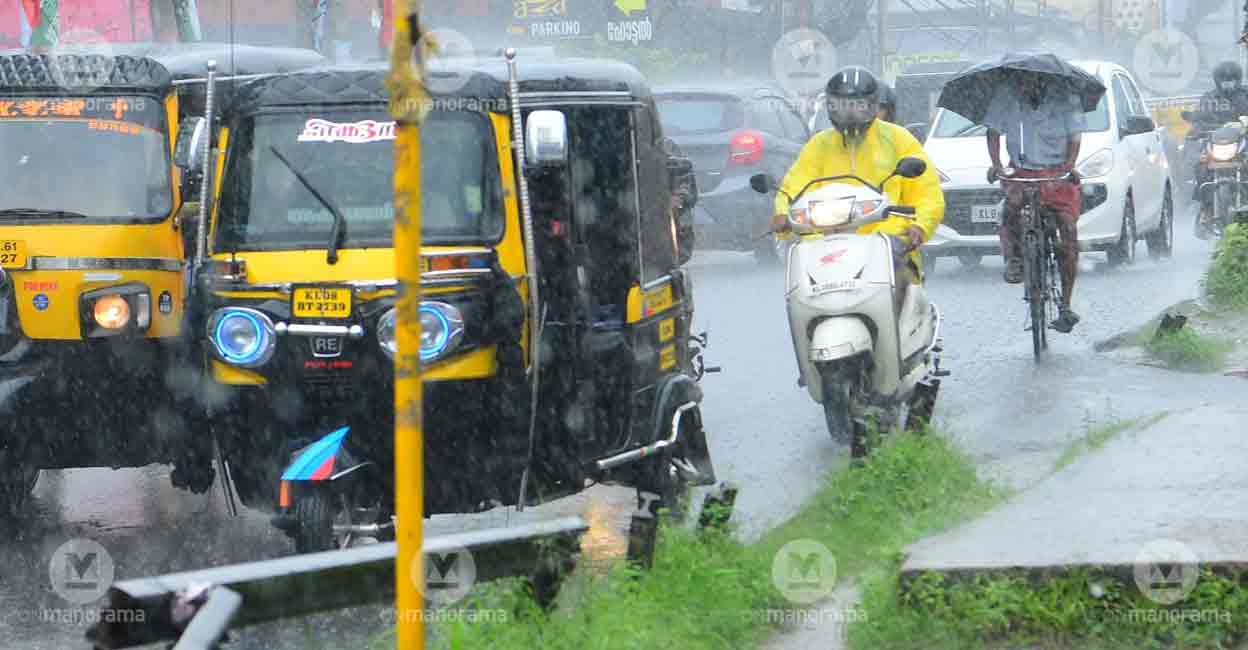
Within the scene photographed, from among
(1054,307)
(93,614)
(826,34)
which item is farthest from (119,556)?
(826,34)

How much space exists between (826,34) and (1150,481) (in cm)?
3896

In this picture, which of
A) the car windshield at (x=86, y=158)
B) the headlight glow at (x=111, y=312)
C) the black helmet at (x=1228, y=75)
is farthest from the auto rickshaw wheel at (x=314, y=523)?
the black helmet at (x=1228, y=75)

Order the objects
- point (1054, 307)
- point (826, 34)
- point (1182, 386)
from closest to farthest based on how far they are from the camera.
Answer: point (1182, 386), point (1054, 307), point (826, 34)

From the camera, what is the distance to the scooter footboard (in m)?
9.31

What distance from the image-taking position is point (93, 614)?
23.5 feet

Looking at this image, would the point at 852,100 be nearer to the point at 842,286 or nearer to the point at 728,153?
the point at 842,286

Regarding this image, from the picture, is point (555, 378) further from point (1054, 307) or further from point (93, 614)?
point (1054, 307)

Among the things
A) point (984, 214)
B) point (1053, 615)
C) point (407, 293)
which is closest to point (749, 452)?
point (1053, 615)

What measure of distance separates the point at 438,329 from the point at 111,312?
1.92m

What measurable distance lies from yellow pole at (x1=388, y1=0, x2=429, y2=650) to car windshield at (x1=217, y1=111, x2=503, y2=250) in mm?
3538

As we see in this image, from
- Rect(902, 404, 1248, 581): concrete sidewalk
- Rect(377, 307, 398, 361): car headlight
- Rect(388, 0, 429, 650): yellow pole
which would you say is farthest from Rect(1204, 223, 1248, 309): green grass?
Rect(388, 0, 429, 650): yellow pole

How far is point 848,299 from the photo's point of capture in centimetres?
941

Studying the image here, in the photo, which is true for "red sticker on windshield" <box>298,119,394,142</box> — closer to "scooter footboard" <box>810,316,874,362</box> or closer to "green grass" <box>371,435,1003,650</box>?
"green grass" <box>371,435,1003,650</box>

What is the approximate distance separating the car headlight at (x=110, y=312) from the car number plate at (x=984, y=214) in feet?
33.7
